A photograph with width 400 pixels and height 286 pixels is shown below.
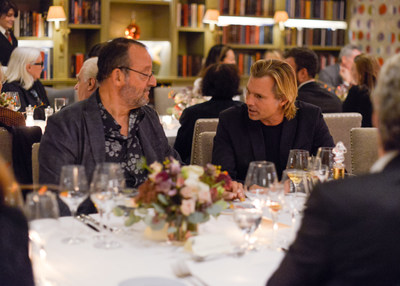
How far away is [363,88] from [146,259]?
3491mm

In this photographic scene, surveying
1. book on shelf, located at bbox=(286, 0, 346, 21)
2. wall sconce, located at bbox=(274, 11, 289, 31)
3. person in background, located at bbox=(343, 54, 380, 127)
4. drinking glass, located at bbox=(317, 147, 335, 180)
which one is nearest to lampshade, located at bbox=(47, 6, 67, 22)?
wall sconce, located at bbox=(274, 11, 289, 31)

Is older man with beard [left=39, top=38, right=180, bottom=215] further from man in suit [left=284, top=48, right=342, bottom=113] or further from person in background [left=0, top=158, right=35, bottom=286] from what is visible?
man in suit [left=284, top=48, right=342, bottom=113]

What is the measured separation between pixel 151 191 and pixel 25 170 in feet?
5.85

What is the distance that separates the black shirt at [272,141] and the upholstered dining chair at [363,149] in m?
0.41

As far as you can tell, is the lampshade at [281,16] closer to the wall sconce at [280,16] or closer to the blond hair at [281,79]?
the wall sconce at [280,16]

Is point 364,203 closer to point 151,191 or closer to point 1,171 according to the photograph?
point 1,171

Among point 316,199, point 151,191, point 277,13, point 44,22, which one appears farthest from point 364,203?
point 277,13

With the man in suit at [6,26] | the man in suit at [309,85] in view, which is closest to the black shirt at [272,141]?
the man in suit at [309,85]

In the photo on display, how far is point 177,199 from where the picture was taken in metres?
1.65

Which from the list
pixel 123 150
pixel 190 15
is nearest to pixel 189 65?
pixel 190 15

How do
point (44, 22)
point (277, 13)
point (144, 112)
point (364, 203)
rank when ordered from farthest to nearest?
point (277, 13)
point (44, 22)
point (144, 112)
point (364, 203)

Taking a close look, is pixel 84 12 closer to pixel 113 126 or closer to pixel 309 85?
pixel 309 85

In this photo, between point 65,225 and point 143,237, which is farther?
point 65,225

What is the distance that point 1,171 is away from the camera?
117 cm
